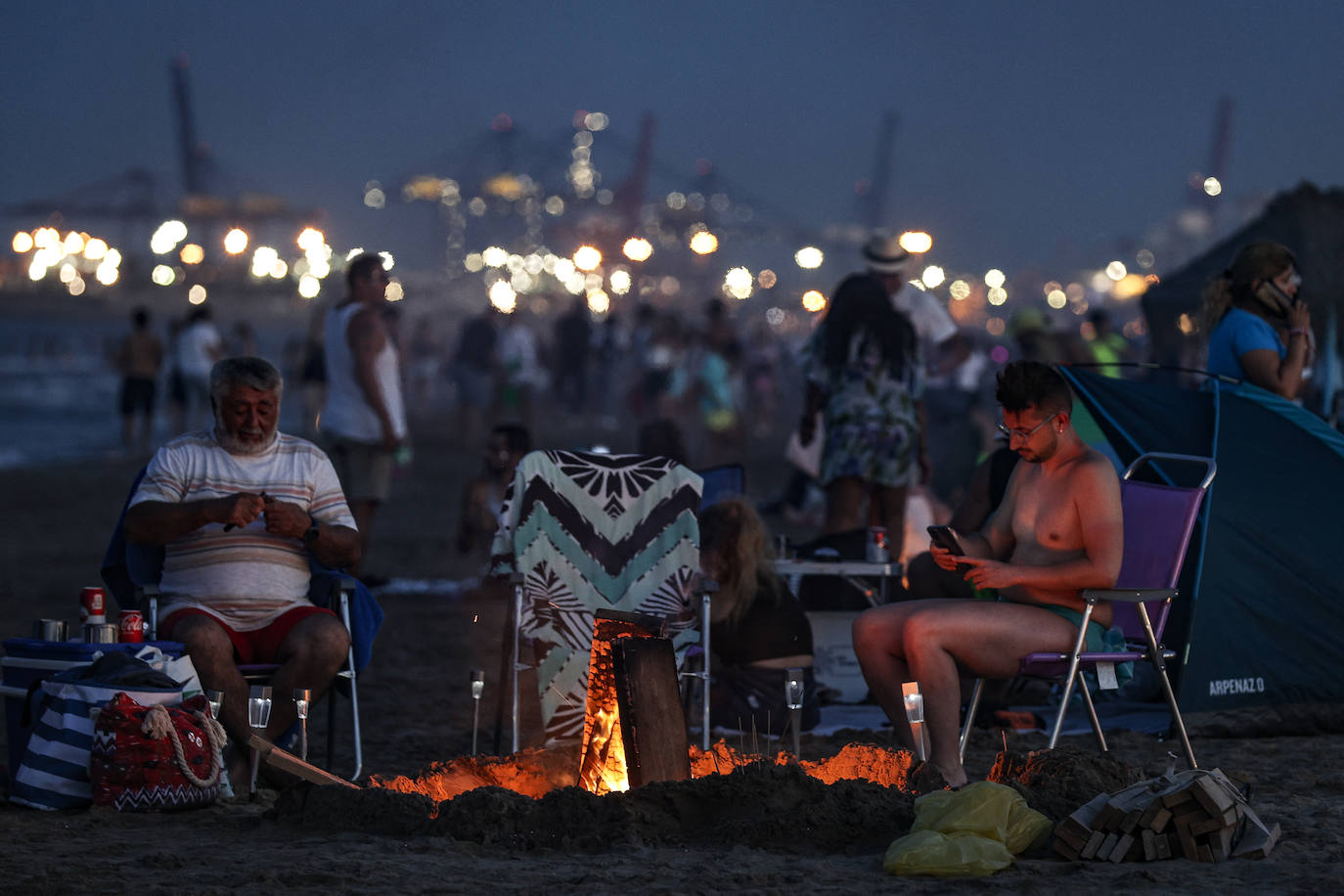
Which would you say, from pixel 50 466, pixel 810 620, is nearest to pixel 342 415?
pixel 810 620

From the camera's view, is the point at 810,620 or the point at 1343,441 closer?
the point at 1343,441

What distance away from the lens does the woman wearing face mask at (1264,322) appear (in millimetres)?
5551

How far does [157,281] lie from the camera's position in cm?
12700

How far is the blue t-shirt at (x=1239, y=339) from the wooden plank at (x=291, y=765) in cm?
342

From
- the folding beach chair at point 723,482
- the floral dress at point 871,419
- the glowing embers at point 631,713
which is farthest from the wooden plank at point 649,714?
the floral dress at point 871,419

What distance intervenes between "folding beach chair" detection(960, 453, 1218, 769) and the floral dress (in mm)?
1944

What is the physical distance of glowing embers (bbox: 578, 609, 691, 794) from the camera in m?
3.98

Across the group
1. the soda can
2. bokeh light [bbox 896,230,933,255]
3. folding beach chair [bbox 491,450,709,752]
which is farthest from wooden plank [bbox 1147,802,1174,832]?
bokeh light [bbox 896,230,933,255]

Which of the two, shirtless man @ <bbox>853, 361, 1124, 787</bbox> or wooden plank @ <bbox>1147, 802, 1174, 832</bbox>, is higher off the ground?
shirtless man @ <bbox>853, 361, 1124, 787</bbox>

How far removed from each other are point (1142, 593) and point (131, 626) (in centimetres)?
265

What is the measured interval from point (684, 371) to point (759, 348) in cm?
659

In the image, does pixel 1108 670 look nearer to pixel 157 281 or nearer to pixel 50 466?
pixel 50 466

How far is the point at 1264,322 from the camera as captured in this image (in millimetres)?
5602

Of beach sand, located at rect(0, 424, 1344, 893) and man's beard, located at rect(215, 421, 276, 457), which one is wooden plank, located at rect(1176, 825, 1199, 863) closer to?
beach sand, located at rect(0, 424, 1344, 893)
